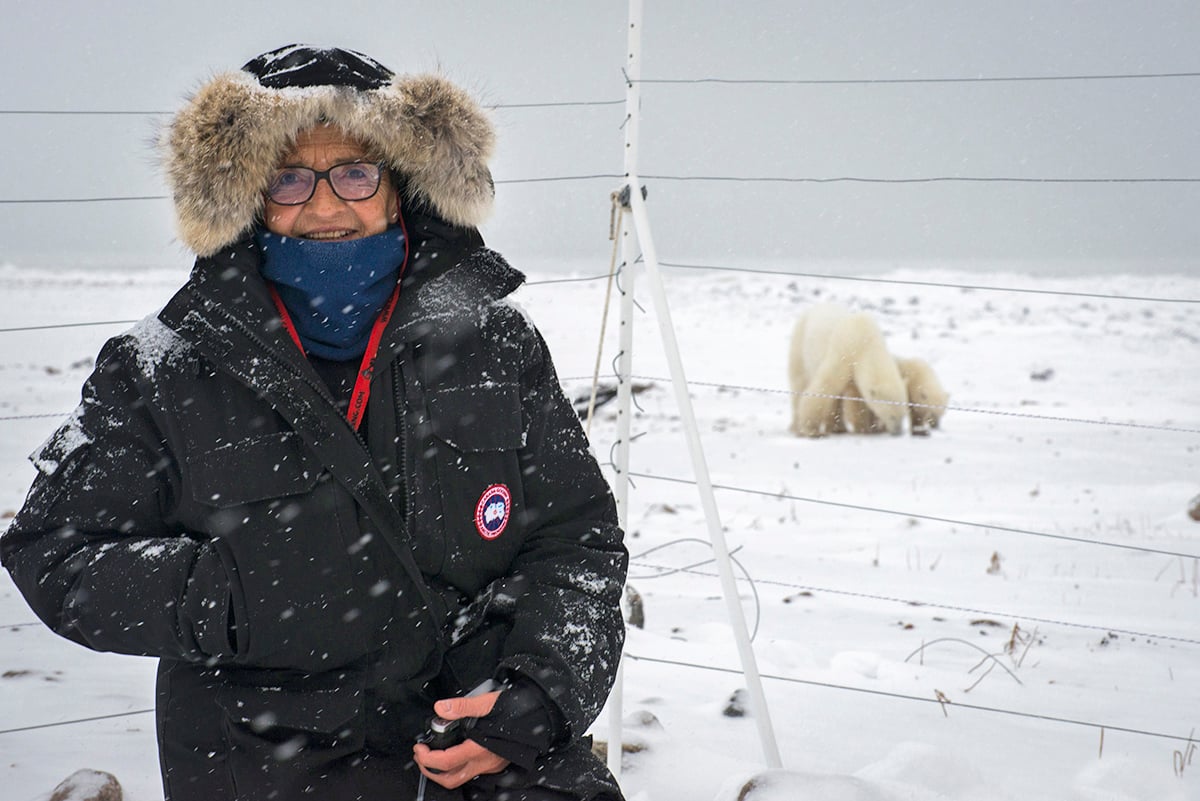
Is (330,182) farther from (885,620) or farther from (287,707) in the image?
(885,620)

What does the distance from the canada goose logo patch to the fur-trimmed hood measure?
1.97ft

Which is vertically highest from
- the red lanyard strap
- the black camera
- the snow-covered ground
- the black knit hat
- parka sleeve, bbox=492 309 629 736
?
the black knit hat

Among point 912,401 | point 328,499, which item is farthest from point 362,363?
point 912,401

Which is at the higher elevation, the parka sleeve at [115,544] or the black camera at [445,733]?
the parka sleeve at [115,544]

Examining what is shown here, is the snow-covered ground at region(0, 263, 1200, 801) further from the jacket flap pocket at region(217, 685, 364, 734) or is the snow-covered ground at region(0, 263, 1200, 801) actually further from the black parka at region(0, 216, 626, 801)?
the jacket flap pocket at region(217, 685, 364, 734)

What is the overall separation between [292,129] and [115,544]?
81 centimetres

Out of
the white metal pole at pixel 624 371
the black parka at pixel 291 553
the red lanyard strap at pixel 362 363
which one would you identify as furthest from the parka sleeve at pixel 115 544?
the white metal pole at pixel 624 371

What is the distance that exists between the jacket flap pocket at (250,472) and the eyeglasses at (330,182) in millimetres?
488

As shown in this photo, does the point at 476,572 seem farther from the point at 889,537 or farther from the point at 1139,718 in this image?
the point at 889,537

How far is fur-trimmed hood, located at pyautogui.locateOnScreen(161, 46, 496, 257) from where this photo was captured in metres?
1.84

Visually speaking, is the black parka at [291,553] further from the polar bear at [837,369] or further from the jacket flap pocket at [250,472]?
the polar bear at [837,369]

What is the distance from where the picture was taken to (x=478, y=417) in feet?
6.15

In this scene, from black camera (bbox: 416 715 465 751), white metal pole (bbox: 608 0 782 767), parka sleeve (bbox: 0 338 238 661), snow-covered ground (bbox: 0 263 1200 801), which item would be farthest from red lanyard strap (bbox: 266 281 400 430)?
white metal pole (bbox: 608 0 782 767)

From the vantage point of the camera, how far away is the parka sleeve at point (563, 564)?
1.79 meters
